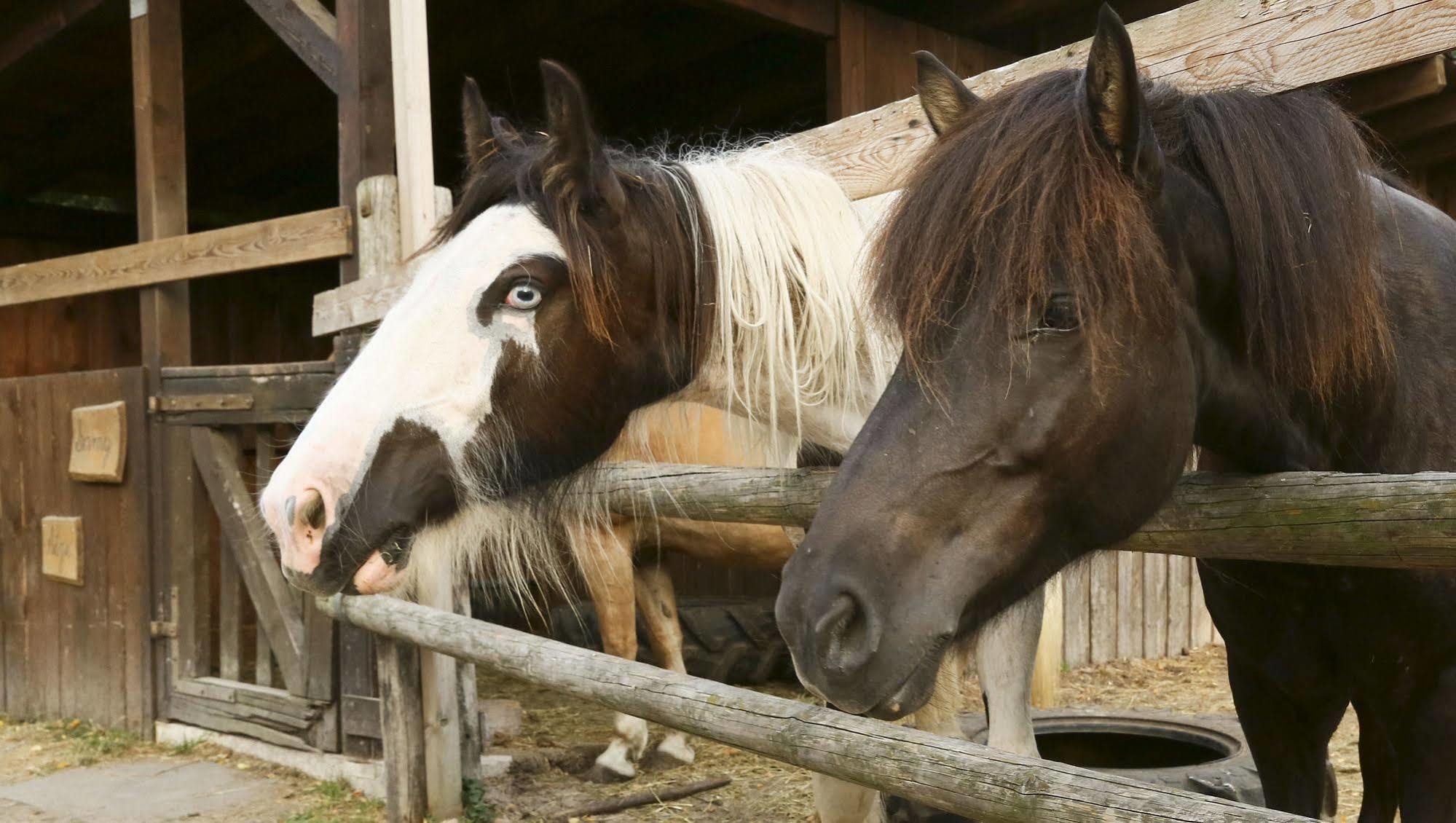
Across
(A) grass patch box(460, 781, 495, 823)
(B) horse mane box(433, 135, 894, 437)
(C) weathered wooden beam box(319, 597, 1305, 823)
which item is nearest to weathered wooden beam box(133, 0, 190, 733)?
(A) grass patch box(460, 781, 495, 823)

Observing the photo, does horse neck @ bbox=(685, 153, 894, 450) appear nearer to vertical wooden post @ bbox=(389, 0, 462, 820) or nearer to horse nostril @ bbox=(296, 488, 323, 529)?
horse nostril @ bbox=(296, 488, 323, 529)

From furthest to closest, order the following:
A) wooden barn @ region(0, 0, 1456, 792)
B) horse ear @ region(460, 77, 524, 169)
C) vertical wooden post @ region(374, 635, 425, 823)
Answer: wooden barn @ region(0, 0, 1456, 792) → vertical wooden post @ region(374, 635, 425, 823) → horse ear @ region(460, 77, 524, 169)

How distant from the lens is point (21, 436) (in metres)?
6.09

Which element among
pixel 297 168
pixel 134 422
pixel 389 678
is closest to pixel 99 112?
pixel 297 168

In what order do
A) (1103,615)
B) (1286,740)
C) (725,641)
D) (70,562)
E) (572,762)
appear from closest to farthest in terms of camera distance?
(1286,740) < (572,762) < (70,562) < (725,641) < (1103,615)

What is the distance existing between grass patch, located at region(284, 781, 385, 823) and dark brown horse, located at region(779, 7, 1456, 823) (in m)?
3.25

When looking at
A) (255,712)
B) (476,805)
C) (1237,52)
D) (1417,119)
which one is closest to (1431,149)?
(1417,119)

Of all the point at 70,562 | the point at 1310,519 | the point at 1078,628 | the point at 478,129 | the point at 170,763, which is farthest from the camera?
the point at 1078,628

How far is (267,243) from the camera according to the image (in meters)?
4.38

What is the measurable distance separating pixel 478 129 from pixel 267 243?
7.61ft

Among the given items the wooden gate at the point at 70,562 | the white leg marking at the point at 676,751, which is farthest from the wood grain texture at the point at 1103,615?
the wooden gate at the point at 70,562

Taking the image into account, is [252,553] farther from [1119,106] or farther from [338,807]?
[1119,106]

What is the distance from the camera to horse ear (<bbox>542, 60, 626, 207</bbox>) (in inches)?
83.0

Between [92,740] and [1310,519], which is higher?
[1310,519]
